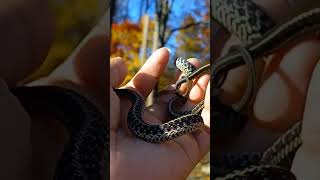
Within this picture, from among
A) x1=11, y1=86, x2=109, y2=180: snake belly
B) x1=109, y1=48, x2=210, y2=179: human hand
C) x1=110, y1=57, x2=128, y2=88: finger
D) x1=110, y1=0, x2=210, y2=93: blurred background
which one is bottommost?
x1=110, y1=0, x2=210, y2=93: blurred background

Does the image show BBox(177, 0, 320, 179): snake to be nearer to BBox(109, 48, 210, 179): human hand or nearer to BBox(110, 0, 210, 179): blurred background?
BBox(109, 48, 210, 179): human hand

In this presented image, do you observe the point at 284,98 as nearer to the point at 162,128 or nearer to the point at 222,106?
the point at 222,106

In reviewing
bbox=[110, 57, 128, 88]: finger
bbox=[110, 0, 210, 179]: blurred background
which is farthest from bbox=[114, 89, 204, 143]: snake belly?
bbox=[110, 0, 210, 179]: blurred background

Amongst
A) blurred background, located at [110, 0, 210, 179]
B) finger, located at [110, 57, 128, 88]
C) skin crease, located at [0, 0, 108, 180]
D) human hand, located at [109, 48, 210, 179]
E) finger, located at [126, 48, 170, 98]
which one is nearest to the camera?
skin crease, located at [0, 0, 108, 180]

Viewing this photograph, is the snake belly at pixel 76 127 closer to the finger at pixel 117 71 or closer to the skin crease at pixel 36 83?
the skin crease at pixel 36 83

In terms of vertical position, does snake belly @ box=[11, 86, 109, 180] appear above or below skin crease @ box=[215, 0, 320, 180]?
below

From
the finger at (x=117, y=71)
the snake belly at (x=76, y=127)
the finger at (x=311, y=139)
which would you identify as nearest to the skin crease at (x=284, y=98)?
the finger at (x=311, y=139)

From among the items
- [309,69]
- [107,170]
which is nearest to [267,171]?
[309,69]

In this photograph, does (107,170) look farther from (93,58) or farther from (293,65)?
(293,65)
